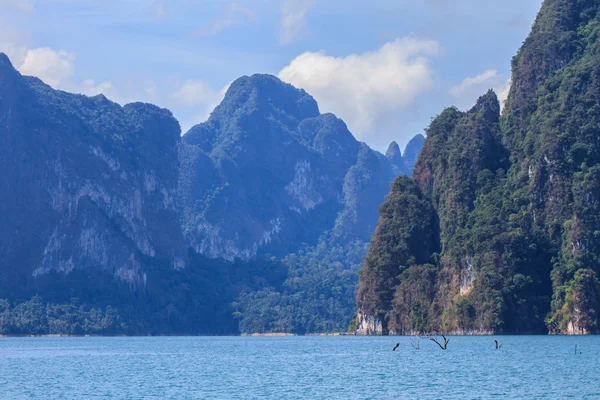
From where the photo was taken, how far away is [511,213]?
15138cm

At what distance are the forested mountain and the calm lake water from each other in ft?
108

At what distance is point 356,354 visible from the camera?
101 m

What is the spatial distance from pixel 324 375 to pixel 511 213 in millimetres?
82720

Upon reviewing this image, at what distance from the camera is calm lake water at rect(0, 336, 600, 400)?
63469mm

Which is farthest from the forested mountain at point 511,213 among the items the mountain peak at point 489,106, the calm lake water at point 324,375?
the calm lake water at point 324,375

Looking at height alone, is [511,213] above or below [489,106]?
below

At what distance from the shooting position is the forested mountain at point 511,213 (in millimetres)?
140625

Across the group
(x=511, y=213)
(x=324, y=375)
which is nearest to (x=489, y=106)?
(x=511, y=213)

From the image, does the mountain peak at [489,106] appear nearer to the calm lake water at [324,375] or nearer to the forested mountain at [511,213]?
the forested mountain at [511,213]

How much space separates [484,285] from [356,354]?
153ft

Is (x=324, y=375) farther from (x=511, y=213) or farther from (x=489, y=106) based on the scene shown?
(x=489, y=106)

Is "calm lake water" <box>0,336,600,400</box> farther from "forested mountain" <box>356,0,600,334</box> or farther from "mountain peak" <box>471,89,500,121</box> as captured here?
"mountain peak" <box>471,89,500,121</box>

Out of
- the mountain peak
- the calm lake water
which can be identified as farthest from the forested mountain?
the calm lake water

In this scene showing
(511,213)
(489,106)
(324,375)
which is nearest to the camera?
(324,375)
